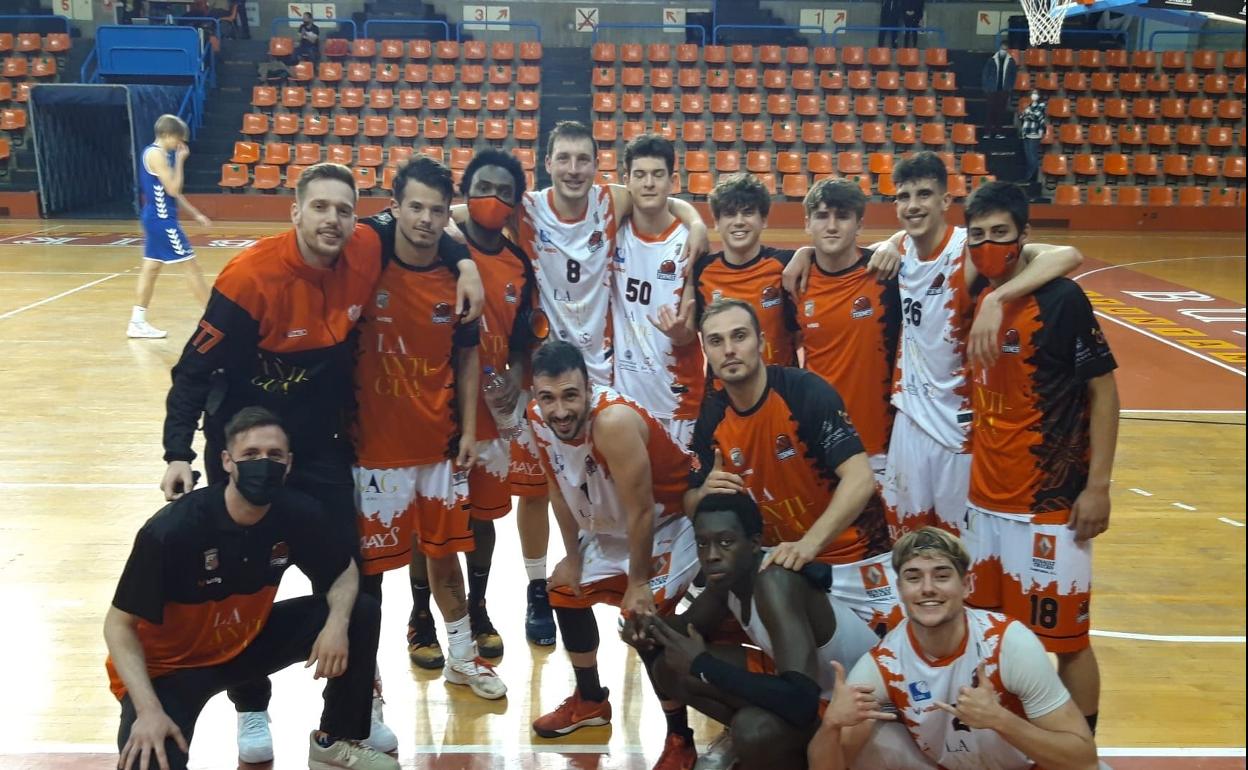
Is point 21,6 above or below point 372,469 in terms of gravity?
above

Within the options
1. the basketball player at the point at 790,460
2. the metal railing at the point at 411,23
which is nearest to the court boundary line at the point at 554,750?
the basketball player at the point at 790,460

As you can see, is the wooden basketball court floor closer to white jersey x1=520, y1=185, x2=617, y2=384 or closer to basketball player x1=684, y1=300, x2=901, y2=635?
basketball player x1=684, y1=300, x2=901, y2=635

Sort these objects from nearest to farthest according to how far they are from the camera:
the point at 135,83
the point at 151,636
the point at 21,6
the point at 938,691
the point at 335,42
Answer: the point at 938,691 < the point at 151,636 < the point at 135,83 < the point at 335,42 < the point at 21,6

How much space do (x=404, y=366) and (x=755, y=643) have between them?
178cm

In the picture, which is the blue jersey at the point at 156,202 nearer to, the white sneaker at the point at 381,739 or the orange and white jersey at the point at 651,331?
the orange and white jersey at the point at 651,331

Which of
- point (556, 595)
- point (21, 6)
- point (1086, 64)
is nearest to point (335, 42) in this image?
point (21, 6)

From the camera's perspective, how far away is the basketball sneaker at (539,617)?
5.01 m

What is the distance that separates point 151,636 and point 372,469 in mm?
1034

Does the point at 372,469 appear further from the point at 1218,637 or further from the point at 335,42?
the point at 335,42

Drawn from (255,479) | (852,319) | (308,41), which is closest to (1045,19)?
(852,319)

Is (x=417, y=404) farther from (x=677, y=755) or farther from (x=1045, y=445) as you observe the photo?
(x=1045, y=445)

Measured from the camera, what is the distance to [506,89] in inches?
837

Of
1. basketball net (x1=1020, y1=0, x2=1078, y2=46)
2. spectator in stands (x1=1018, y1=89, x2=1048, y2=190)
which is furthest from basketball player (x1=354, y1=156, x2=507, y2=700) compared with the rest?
spectator in stands (x1=1018, y1=89, x2=1048, y2=190)

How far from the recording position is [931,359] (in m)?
4.46
